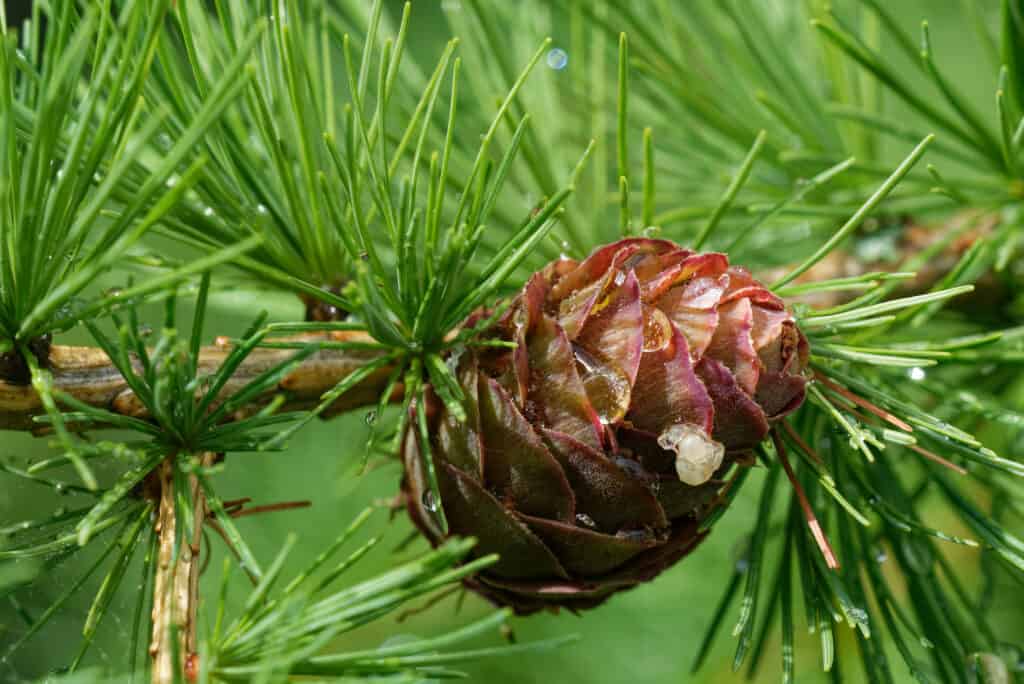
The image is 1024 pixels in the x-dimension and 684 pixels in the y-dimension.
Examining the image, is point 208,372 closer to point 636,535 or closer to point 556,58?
point 636,535

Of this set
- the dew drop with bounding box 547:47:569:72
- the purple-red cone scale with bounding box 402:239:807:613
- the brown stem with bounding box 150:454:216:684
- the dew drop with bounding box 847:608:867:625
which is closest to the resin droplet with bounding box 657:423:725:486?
the purple-red cone scale with bounding box 402:239:807:613

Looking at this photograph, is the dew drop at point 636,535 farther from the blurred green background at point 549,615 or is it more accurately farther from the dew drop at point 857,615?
the blurred green background at point 549,615

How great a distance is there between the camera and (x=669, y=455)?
0.51 meters

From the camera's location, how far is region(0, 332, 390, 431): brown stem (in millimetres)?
516

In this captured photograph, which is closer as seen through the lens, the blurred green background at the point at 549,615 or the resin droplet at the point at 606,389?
the resin droplet at the point at 606,389

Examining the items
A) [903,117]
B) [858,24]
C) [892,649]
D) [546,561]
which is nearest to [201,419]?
[546,561]

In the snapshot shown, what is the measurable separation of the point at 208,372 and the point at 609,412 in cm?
23

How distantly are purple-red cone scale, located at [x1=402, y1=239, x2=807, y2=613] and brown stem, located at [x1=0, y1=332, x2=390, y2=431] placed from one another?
0.10m

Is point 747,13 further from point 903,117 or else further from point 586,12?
point 903,117

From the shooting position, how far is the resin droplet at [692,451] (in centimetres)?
48

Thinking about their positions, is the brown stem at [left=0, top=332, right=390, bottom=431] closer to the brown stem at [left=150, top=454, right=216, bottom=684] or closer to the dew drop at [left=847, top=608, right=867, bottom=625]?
the brown stem at [left=150, top=454, right=216, bottom=684]

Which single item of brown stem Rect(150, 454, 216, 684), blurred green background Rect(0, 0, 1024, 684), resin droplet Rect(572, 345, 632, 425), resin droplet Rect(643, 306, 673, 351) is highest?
resin droplet Rect(643, 306, 673, 351)

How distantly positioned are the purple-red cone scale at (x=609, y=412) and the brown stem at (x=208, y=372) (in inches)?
3.9

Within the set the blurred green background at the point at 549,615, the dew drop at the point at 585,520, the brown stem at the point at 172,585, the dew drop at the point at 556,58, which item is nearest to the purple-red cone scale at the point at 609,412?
the dew drop at the point at 585,520
